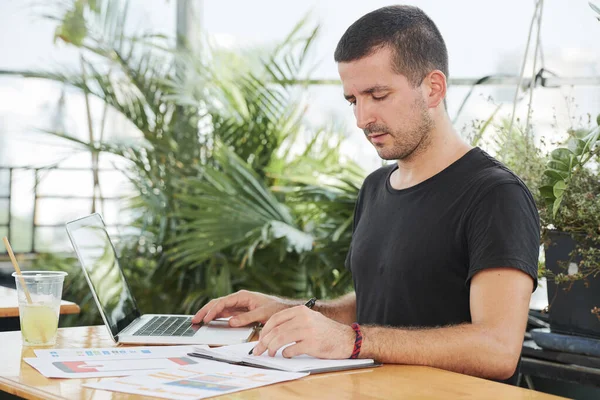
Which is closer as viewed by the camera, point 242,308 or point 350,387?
point 350,387

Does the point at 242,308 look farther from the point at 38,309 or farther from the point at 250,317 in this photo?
the point at 38,309

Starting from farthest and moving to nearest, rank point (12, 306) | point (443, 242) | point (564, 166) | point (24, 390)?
1. point (12, 306)
2. point (564, 166)
3. point (443, 242)
4. point (24, 390)

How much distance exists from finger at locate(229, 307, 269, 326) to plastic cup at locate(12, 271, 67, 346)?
40 cm

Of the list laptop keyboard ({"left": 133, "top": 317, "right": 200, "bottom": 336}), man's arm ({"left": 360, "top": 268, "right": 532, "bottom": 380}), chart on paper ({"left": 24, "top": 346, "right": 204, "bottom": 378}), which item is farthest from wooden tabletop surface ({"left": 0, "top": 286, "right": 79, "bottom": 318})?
man's arm ({"left": 360, "top": 268, "right": 532, "bottom": 380})

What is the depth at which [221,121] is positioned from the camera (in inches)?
161

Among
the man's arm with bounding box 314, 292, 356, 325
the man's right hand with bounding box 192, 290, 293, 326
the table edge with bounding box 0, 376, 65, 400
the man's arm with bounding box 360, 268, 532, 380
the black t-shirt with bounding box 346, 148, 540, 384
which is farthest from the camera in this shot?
the man's arm with bounding box 314, 292, 356, 325

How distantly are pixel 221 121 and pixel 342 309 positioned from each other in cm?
209

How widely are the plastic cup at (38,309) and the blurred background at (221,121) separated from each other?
1.57 metres

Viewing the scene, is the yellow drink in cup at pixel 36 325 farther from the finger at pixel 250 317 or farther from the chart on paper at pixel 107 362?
the finger at pixel 250 317

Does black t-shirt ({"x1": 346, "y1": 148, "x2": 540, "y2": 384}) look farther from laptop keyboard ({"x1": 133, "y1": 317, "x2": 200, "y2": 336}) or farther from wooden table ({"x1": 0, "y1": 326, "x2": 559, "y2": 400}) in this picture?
laptop keyboard ({"x1": 133, "y1": 317, "x2": 200, "y2": 336})

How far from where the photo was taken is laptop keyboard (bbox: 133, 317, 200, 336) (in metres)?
1.80

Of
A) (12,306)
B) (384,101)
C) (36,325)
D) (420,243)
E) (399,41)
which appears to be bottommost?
(12,306)

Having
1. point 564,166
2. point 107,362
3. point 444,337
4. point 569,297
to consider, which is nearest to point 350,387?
point 444,337

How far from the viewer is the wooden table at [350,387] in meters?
1.29
